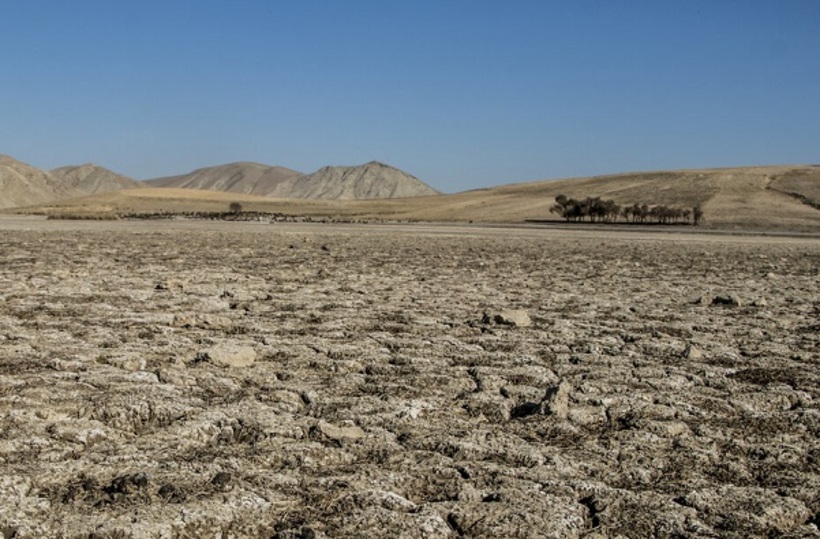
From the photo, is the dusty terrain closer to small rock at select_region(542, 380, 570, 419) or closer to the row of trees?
small rock at select_region(542, 380, 570, 419)

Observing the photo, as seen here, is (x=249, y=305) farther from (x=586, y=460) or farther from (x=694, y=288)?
(x=694, y=288)

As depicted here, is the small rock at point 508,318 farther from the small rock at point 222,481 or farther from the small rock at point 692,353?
the small rock at point 222,481

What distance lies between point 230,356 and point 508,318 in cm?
292

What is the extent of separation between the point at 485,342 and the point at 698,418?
7.61 feet

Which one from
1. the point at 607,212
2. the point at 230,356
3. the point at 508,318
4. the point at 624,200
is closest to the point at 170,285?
the point at 508,318

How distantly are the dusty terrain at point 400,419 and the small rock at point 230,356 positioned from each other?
0.05ft

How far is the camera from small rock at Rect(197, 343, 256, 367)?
17.6 feet

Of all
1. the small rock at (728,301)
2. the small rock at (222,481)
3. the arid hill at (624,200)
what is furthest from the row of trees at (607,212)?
the small rock at (222,481)

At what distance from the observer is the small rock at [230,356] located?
5.38m

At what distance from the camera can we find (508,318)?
295 inches

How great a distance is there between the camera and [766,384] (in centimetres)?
523

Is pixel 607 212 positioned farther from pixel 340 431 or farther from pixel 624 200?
pixel 340 431

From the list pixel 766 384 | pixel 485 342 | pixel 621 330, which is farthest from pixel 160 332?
pixel 766 384

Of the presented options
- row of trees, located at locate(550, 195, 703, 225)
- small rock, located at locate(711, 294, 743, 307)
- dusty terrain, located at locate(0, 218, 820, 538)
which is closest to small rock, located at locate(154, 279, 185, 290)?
dusty terrain, located at locate(0, 218, 820, 538)
